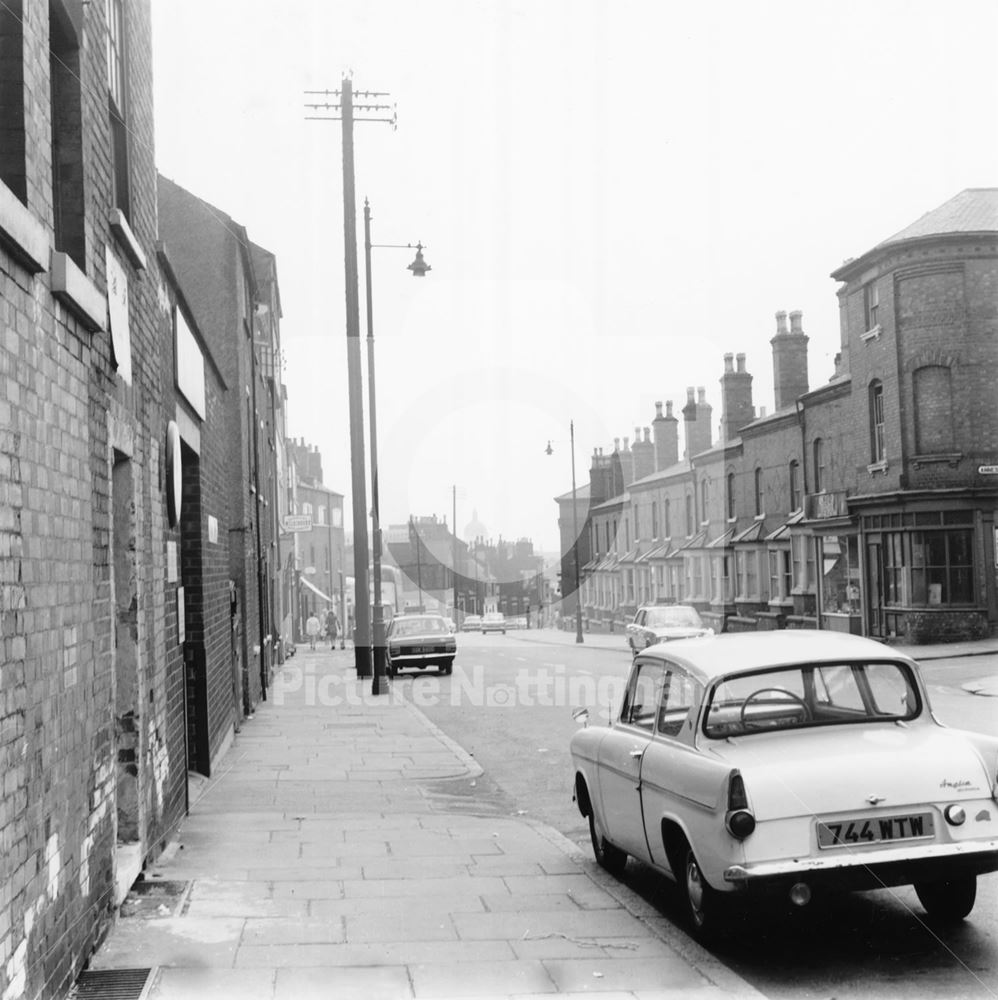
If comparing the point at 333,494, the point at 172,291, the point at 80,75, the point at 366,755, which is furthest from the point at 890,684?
the point at 333,494

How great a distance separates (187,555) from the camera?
11.4m

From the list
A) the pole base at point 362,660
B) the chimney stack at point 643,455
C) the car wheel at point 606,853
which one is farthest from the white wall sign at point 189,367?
the chimney stack at point 643,455

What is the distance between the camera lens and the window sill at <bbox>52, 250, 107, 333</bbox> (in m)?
4.93

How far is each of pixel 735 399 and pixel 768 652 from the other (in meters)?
42.5

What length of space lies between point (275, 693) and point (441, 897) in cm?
1763

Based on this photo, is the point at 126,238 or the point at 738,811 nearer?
the point at 738,811

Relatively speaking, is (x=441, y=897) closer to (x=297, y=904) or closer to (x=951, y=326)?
(x=297, y=904)

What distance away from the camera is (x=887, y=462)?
31625mm

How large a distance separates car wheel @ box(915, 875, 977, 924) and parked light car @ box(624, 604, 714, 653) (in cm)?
2573

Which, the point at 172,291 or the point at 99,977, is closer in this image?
the point at 99,977

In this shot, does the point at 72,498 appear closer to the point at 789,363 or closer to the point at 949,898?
the point at 949,898

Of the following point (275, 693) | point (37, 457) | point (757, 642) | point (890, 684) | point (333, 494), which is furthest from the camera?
point (333, 494)

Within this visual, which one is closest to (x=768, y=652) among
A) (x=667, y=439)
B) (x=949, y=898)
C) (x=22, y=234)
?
(x=949, y=898)

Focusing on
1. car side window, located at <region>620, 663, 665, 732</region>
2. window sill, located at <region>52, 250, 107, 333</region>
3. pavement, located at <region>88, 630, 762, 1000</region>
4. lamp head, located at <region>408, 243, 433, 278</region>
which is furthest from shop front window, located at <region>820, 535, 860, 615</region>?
window sill, located at <region>52, 250, 107, 333</region>
